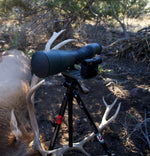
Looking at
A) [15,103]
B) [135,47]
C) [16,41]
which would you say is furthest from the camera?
[16,41]

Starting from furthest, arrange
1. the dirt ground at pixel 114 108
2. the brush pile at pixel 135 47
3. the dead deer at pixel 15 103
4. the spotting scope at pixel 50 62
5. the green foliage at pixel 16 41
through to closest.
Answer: the green foliage at pixel 16 41
the brush pile at pixel 135 47
the dirt ground at pixel 114 108
the dead deer at pixel 15 103
the spotting scope at pixel 50 62

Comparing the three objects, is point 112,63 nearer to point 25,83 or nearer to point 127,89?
point 127,89

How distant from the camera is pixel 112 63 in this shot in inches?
154

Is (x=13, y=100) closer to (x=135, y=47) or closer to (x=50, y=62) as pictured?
(x=50, y=62)

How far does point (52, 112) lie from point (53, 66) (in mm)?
1492

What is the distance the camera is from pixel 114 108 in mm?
2514

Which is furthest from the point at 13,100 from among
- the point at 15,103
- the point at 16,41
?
the point at 16,41

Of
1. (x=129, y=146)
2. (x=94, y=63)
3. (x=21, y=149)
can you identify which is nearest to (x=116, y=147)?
(x=129, y=146)

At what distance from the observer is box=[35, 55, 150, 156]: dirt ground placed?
195 cm

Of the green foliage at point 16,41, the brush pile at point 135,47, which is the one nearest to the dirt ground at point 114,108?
the brush pile at point 135,47

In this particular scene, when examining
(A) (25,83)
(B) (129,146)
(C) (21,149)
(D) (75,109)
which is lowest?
(B) (129,146)

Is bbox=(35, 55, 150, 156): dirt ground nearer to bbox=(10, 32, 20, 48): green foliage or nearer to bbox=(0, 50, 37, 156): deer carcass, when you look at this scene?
bbox=(0, 50, 37, 156): deer carcass

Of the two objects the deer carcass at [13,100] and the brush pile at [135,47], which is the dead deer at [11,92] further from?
the brush pile at [135,47]

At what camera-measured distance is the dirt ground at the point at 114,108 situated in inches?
76.9
